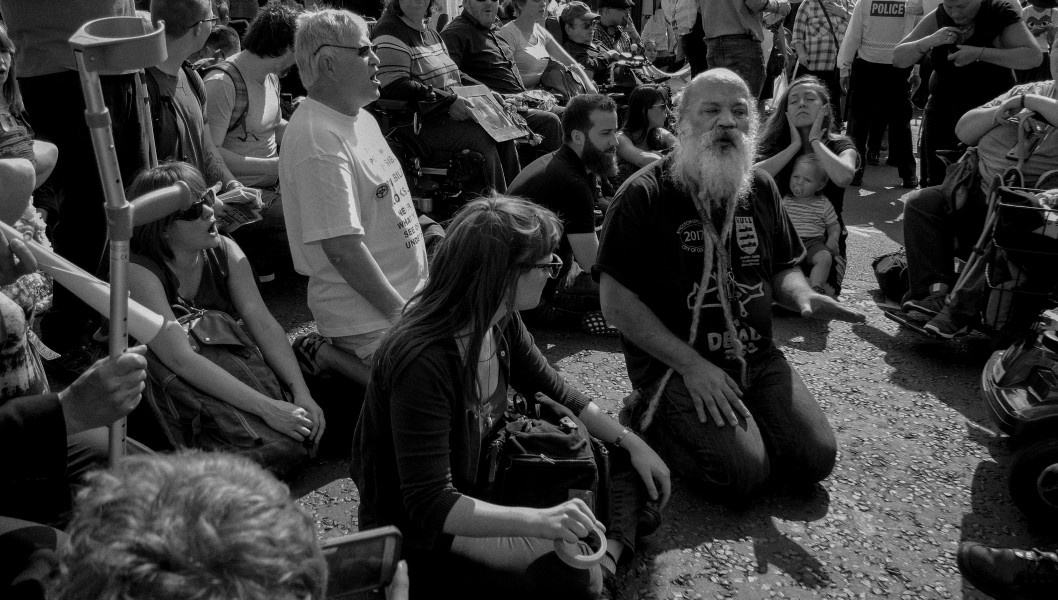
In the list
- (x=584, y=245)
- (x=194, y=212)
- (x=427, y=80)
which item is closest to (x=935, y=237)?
(x=584, y=245)

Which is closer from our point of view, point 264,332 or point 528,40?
point 264,332

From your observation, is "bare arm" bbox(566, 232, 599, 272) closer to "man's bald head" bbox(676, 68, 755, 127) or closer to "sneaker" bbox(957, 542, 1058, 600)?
"man's bald head" bbox(676, 68, 755, 127)

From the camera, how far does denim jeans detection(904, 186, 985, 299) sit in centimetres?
500

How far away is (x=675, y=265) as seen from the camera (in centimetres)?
352

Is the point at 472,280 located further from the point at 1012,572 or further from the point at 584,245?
the point at 584,245

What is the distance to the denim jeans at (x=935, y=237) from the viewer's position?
500 cm

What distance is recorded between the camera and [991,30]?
259 inches


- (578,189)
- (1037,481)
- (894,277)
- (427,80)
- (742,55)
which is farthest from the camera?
(742,55)

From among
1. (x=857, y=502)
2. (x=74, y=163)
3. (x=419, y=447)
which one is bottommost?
(x=857, y=502)

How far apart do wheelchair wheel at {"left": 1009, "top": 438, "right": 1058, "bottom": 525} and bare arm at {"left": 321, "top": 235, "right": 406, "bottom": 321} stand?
236 cm

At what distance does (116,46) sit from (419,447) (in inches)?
46.5

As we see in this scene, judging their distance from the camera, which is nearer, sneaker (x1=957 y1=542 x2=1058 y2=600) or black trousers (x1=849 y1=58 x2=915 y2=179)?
sneaker (x1=957 y1=542 x2=1058 y2=600)

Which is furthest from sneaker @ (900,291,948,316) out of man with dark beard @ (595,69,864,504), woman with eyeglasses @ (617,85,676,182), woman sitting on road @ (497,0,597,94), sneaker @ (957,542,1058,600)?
woman sitting on road @ (497,0,597,94)

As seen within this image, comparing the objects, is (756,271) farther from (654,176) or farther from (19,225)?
(19,225)
